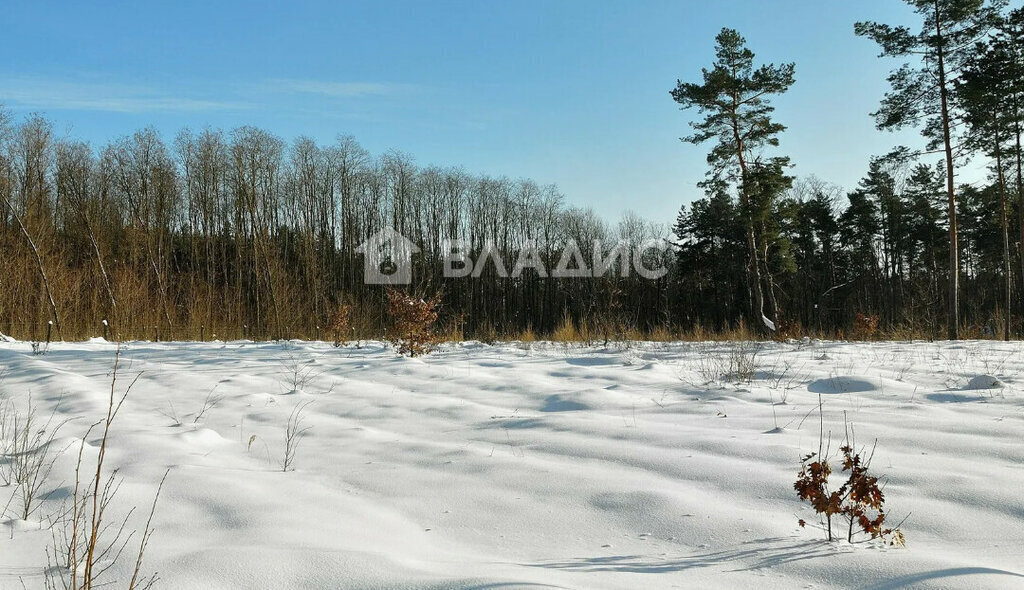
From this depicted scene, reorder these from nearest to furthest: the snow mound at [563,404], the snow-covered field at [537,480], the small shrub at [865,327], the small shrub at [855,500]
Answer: the snow-covered field at [537,480] → the small shrub at [855,500] → the snow mound at [563,404] → the small shrub at [865,327]

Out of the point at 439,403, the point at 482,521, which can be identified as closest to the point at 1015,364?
the point at 439,403

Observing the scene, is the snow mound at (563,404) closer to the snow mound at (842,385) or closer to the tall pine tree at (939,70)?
the snow mound at (842,385)

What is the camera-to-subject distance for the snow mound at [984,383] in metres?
5.20

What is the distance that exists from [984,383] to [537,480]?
15.8 feet

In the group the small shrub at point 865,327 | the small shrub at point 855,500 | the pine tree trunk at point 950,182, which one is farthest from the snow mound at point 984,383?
the pine tree trunk at point 950,182

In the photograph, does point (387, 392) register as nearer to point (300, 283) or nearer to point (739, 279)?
point (300, 283)

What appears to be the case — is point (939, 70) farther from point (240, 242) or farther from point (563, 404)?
point (240, 242)

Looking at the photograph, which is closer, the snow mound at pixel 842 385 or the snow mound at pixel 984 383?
the snow mound at pixel 984 383

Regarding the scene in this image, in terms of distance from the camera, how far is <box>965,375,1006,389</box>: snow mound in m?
5.20

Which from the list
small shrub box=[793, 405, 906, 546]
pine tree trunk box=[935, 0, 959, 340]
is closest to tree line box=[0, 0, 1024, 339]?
pine tree trunk box=[935, 0, 959, 340]

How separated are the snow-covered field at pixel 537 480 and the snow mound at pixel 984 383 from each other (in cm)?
3

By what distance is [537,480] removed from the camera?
2.90 meters

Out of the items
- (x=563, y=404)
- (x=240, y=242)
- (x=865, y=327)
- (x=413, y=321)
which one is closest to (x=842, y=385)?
(x=563, y=404)

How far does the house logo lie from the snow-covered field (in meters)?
27.9
